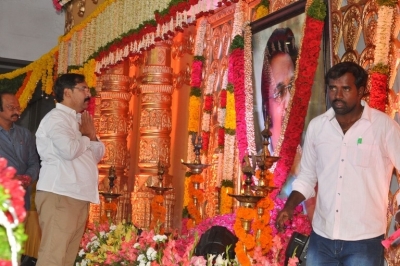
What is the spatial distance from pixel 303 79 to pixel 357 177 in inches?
91.1

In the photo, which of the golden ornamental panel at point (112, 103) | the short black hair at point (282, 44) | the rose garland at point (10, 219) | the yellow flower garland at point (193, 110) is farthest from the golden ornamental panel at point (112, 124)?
the rose garland at point (10, 219)

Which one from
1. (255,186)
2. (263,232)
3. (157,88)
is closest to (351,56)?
(255,186)

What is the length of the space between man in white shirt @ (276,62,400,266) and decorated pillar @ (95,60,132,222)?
6.62 meters

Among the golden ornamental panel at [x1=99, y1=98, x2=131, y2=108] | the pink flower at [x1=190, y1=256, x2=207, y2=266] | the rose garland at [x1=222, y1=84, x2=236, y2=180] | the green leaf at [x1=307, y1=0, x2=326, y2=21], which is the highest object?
the green leaf at [x1=307, y1=0, x2=326, y2=21]

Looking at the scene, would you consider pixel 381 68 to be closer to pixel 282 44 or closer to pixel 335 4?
pixel 335 4

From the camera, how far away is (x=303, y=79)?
601 centimetres

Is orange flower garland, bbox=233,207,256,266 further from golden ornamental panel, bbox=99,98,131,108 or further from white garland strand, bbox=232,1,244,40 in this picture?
golden ornamental panel, bbox=99,98,131,108

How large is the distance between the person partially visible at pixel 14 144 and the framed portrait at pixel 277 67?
2.15 metres

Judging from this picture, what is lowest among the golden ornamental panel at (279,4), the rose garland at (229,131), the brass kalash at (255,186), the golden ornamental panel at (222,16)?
the brass kalash at (255,186)

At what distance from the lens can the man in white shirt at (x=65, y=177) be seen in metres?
5.09

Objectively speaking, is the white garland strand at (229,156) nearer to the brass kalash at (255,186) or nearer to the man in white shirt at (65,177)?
the brass kalash at (255,186)

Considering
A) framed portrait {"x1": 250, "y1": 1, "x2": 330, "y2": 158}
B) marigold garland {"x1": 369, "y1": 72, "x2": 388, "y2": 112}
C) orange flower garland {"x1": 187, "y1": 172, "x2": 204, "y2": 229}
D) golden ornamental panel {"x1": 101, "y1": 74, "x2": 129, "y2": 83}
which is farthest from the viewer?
golden ornamental panel {"x1": 101, "y1": 74, "x2": 129, "y2": 83}

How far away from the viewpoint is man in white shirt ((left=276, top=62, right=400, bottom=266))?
3.72m

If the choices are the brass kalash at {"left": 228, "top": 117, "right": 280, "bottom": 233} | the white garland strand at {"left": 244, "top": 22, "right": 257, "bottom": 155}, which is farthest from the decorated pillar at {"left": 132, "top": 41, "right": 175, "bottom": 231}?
the brass kalash at {"left": 228, "top": 117, "right": 280, "bottom": 233}
